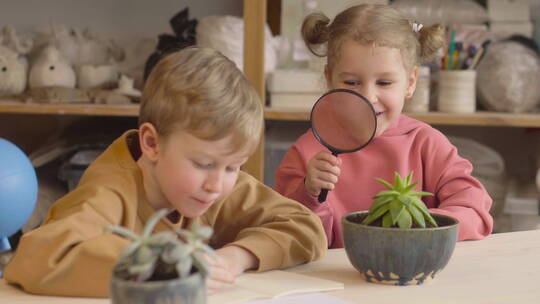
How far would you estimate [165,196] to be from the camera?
102 centimetres

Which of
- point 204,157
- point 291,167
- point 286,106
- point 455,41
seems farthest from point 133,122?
point 204,157

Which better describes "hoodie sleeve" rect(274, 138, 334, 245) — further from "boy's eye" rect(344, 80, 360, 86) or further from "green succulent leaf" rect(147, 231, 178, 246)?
"green succulent leaf" rect(147, 231, 178, 246)

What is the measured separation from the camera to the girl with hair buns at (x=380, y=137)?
4.49ft

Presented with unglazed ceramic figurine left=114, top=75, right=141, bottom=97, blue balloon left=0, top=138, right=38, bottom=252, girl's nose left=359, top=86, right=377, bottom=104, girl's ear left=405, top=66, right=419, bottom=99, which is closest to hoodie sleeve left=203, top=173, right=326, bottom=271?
girl's nose left=359, top=86, right=377, bottom=104

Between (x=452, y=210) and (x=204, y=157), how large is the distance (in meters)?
0.55

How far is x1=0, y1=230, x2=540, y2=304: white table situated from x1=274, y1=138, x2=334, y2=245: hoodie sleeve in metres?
0.25

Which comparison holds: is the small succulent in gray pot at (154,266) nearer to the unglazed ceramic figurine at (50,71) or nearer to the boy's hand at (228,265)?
the boy's hand at (228,265)

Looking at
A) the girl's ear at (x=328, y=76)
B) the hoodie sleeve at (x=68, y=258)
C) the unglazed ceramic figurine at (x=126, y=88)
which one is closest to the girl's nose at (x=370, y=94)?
the girl's ear at (x=328, y=76)

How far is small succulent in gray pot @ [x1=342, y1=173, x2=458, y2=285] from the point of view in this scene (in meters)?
0.88

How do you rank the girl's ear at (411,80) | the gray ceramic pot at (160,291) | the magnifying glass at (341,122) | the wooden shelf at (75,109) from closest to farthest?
the gray ceramic pot at (160,291) → the magnifying glass at (341,122) → the girl's ear at (411,80) → the wooden shelf at (75,109)

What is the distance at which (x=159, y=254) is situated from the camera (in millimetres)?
578

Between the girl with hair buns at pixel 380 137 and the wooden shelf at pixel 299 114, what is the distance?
3.11ft

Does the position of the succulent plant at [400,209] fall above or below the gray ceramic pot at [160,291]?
below

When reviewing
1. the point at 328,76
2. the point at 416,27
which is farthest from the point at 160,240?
the point at 416,27
